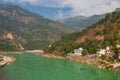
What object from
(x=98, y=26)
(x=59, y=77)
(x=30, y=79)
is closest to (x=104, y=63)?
(x=59, y=77)

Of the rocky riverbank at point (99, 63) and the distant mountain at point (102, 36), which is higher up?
the distant mountain at point (102, 36)

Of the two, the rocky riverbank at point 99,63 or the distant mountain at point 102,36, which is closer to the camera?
the rocky riverbank at point 99,63

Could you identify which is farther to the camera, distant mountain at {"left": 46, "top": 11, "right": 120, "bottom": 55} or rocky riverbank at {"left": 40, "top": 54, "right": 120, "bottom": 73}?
distant mountain at {"left": 46, "top": 11, "right": 120, "bottom": 55}

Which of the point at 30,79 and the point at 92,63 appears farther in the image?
the point at 92,63

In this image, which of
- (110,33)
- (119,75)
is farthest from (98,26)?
(119,75)

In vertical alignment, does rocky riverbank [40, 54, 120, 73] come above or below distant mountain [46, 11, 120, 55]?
below

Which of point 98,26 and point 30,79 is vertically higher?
point 98,26

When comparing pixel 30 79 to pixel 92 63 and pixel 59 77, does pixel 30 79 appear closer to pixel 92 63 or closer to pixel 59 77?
pixel 59 77

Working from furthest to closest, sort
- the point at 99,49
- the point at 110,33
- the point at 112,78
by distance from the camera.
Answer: the point at 110,33 → the point at 99,49 → the point at 112,78

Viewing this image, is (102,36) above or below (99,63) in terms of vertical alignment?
above

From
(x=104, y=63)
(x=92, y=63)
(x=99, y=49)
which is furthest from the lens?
(x=99, y=49)

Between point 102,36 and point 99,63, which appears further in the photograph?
point 102,36
